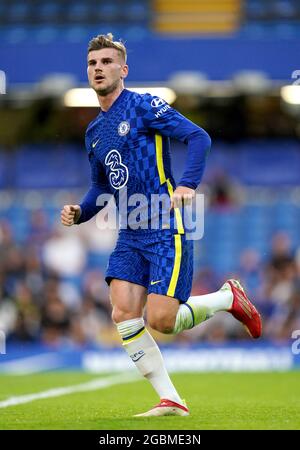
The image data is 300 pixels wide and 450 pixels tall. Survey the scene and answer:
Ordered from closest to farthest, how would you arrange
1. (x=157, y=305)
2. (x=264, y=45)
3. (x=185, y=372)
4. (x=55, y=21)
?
1. (x=157, y=305)
2. (x=185, y=372)
3. (x=264, y=45)
4. (x=55, y=21)

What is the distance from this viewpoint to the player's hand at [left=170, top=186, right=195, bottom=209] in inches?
253

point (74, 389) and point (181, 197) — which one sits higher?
point (181, 197)

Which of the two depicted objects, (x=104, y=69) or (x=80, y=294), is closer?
(x=104, y=69)

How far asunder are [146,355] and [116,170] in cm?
128

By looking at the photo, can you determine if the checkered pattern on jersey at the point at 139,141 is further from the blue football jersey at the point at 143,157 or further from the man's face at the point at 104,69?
the man's face at the point at 104,69

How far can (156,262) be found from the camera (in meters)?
6.73

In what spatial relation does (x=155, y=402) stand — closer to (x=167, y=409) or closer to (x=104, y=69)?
(x=167, y=409)

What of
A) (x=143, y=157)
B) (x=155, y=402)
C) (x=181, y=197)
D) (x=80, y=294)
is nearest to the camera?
(x=181, y=197)

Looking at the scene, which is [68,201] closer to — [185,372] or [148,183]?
[185,372]

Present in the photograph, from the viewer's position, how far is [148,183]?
683 cm

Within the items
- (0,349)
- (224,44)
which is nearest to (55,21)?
(224,44)

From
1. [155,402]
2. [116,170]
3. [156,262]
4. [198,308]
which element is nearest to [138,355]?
[198,308]

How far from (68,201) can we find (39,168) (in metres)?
1.37

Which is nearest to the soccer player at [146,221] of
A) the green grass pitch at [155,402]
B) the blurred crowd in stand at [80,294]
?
the green grass pitch at [155,402]
